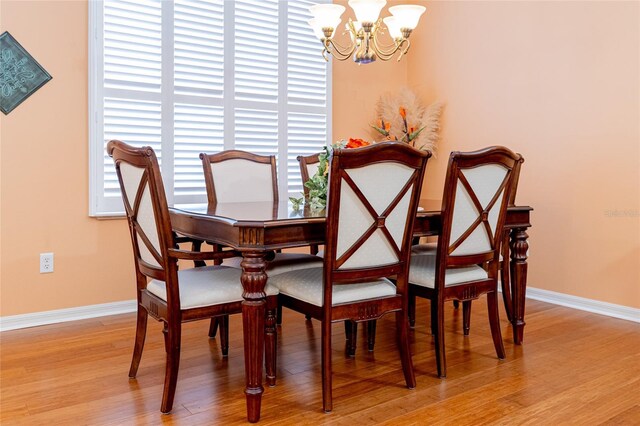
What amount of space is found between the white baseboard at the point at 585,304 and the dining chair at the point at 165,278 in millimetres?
2467

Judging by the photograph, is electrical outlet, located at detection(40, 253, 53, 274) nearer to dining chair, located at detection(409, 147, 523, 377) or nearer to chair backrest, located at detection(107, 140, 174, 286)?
chair backrest, located at detection(107, 140, 174, 286)

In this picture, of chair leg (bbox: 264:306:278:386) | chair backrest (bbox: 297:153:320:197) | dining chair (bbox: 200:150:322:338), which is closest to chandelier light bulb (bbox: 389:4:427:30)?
chair backrest (bbox: 297:153:320:197)

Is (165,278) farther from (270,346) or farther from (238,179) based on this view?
(238,179)

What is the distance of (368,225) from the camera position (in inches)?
84.4

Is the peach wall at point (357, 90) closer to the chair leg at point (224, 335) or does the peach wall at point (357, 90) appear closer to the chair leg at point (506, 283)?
the chair leg at point (506, 283)

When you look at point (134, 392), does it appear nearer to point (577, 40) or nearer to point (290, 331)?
point (290, 331)

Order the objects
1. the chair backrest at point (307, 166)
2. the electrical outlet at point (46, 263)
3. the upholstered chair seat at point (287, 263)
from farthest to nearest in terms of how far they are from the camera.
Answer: the chair backrest at point (307, 166) < the electrical outlet at point (46, 263) < the upholstered chair seat at point (287, 263)

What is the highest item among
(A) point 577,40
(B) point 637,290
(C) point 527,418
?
(A) point 577,40

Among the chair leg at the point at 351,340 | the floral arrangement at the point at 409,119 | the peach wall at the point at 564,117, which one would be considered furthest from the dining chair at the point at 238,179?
the peach wall at the point at 564,117

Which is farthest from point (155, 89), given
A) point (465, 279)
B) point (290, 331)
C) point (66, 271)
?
point (465, 279)

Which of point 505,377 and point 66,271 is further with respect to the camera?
point 66,271

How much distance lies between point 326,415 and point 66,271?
2.14 metres

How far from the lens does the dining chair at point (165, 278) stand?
2.06 m

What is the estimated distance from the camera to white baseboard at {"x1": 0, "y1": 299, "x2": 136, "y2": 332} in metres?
3.21
